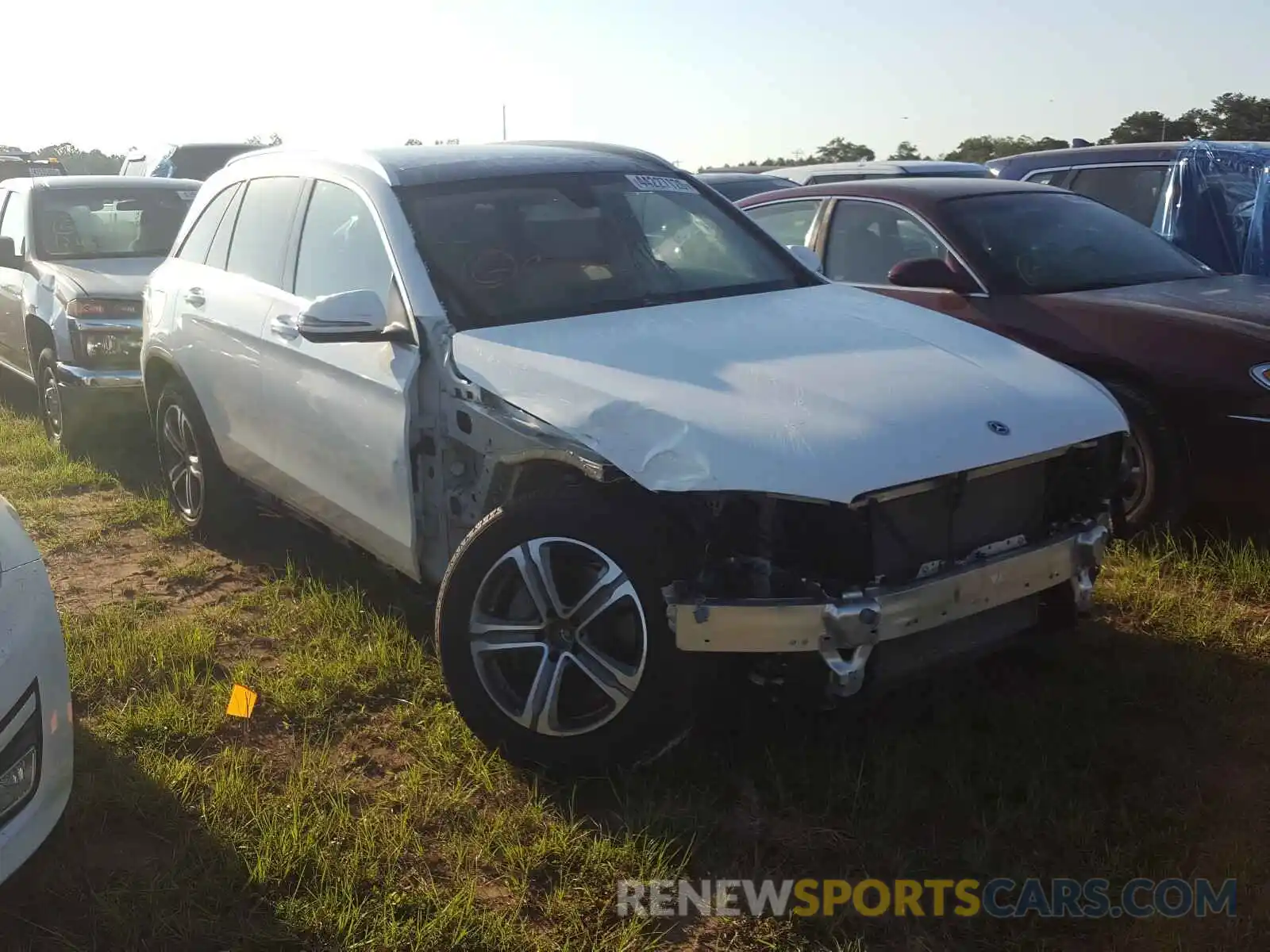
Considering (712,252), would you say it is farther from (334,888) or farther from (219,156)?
(219,156)

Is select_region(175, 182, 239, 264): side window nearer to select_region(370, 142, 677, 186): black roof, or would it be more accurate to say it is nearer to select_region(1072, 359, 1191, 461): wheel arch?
select_region(370, 142, 677, 186): black roof

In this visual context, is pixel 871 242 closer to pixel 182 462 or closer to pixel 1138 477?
pixel 1138 477

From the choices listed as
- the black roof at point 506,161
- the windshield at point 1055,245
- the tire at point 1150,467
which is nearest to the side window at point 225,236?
the black roof at point 506,161

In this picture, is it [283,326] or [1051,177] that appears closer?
[283,326]

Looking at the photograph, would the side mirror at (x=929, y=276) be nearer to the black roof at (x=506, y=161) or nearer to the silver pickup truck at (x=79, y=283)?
the black roof at (x=506, y=161)

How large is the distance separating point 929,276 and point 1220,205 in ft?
8.49

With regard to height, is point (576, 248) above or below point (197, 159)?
below

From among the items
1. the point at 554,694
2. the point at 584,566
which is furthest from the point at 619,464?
the point at 554,694

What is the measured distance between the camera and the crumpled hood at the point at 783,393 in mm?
2918

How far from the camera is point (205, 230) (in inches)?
214

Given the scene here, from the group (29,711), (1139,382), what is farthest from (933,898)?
(1139,382)

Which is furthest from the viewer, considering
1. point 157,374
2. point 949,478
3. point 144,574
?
point 157,374

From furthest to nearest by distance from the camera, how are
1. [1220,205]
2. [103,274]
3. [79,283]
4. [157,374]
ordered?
[103,274], [79,283], [1220,205], [157,374]

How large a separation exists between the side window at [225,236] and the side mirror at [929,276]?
298 cm
